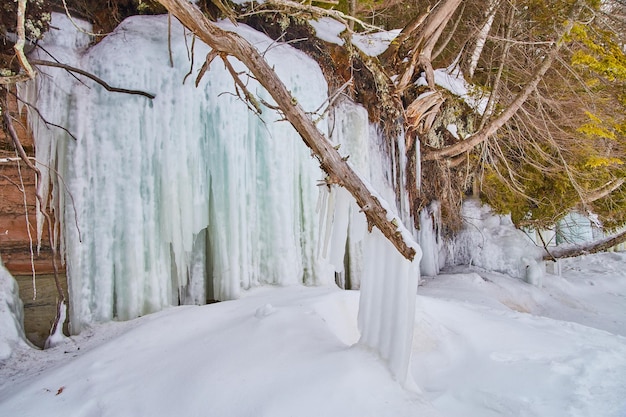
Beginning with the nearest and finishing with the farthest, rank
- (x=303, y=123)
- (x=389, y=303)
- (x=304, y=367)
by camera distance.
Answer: (x=304, y=367)
(x=389, y=303)
(x=303, y=123)

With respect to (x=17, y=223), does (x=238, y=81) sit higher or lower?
higher

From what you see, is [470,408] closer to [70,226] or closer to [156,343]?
[156,343]

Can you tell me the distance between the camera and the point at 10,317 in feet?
11.0

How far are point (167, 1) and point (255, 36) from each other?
2.13 metres

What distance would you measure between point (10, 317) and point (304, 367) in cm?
261

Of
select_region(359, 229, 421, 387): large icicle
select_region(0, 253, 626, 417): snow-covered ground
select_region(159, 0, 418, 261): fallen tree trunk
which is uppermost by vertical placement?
select_region(159, 0, 418, 261): fallen tree trunk

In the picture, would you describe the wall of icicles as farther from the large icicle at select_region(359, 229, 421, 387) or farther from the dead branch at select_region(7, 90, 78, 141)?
the large icicle at select_region(359, 229, 421, 387)

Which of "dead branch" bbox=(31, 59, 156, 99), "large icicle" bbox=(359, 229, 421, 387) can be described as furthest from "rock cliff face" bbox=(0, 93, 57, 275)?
"large icicle" bbox=(359, 229, 421, 387)

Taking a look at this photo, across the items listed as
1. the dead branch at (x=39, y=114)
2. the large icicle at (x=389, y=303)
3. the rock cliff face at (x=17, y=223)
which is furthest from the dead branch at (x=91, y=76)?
the large icicle at (x=389, y=303)

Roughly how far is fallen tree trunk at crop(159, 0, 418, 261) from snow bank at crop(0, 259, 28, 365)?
8.91 feet

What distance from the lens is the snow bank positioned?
3.12 meters

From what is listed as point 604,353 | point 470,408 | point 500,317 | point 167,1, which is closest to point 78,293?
point 167,1

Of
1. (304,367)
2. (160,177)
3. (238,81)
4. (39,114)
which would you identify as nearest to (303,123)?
(238,81)

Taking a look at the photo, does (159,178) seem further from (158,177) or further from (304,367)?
(304,367)
